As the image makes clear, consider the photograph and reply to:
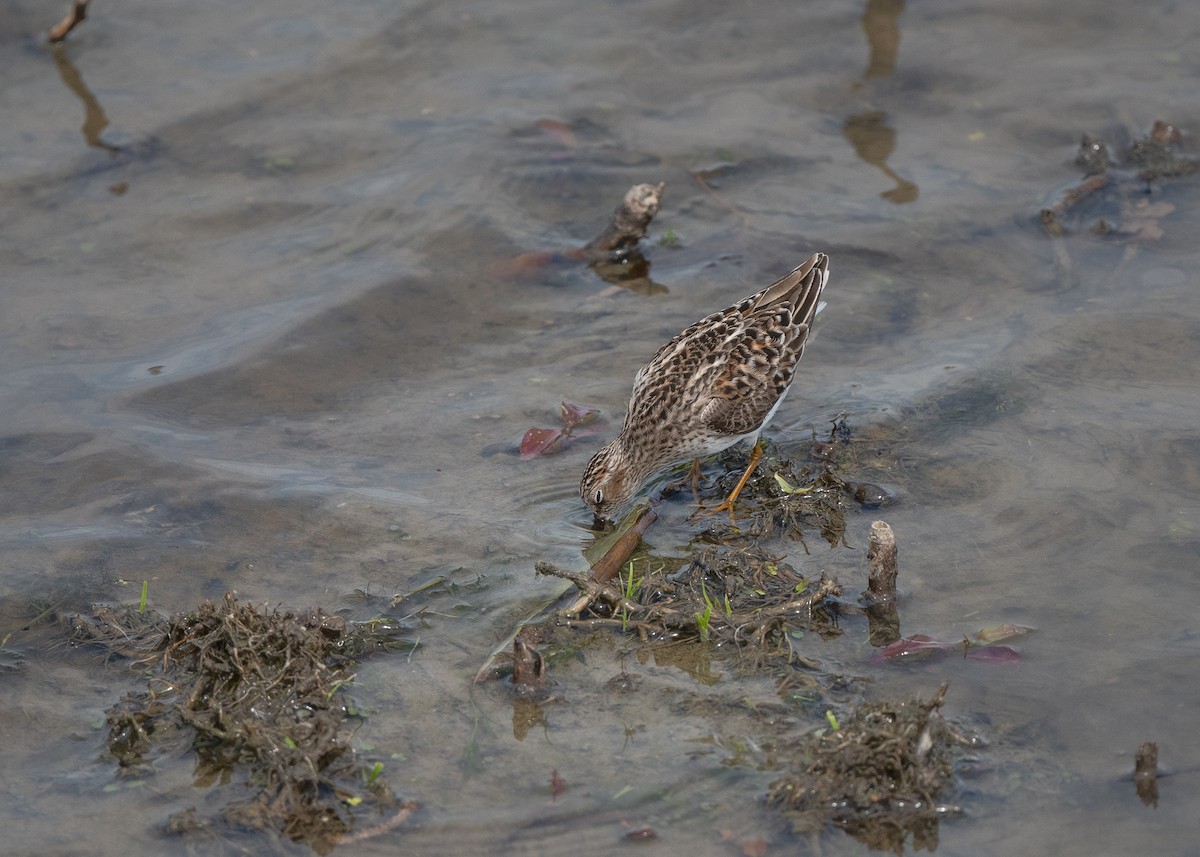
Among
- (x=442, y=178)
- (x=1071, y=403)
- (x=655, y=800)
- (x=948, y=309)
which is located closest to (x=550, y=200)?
(x=442, y=178)

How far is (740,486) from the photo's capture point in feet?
28.5

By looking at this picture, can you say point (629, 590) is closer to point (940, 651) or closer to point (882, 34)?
point (940, 651)

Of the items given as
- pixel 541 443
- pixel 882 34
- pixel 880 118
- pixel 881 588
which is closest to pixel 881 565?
pixel 881 588

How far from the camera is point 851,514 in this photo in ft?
27.8

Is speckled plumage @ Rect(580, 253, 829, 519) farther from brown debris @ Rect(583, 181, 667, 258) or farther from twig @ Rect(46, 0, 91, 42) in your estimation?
twig @ Rect(46, 0, 91, 42)

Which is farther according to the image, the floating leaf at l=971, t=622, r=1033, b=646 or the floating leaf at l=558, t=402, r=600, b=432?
the floating leaf at l=558, t=402, r=600, b=432

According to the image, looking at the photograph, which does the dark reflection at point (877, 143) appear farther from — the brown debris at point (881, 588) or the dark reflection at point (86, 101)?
the dark reflection at point (86, 101)

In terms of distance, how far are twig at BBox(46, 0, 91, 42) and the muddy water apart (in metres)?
0.37

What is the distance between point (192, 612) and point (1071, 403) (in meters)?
6.13

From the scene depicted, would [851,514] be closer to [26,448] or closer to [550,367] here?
[550,367]

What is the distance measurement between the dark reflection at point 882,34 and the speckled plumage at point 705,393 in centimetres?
593

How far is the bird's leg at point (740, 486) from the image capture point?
28.3ft

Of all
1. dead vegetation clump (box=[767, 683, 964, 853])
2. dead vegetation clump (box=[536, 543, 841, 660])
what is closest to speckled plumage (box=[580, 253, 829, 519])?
dead vegetation clump (box=[536, 543, 841, 660])

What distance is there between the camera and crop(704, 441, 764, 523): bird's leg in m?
8.63
